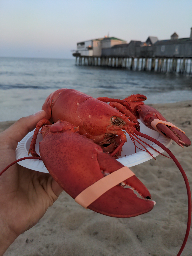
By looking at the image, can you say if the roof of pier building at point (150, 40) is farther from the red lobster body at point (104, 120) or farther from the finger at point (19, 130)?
the finger at point (19, 130)

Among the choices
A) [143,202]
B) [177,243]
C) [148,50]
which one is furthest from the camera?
[148,50]

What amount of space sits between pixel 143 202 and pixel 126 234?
1834mm

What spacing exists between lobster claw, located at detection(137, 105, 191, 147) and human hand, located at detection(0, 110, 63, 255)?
1.40 meters

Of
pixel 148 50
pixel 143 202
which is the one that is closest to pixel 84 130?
pixel 143 202

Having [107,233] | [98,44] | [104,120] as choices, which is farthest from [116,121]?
[98,44]

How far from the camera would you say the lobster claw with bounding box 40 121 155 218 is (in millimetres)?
1157

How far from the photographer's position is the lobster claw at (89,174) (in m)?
1.16

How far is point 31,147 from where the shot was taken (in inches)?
80.2

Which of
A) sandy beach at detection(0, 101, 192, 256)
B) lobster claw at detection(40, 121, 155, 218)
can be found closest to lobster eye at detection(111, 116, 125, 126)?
lobster claw at detection(40, 121, 155, 218)

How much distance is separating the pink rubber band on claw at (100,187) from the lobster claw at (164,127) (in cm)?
83

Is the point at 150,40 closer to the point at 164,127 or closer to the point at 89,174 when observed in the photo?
the point at 164,127

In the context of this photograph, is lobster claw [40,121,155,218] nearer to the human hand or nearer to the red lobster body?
the red lobster body

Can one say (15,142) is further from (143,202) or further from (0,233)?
(143,202)

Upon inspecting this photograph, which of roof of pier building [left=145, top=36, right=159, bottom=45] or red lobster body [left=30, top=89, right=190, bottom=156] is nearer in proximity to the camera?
red lobster body [left=30, top=89, right=190, bottom=156]
